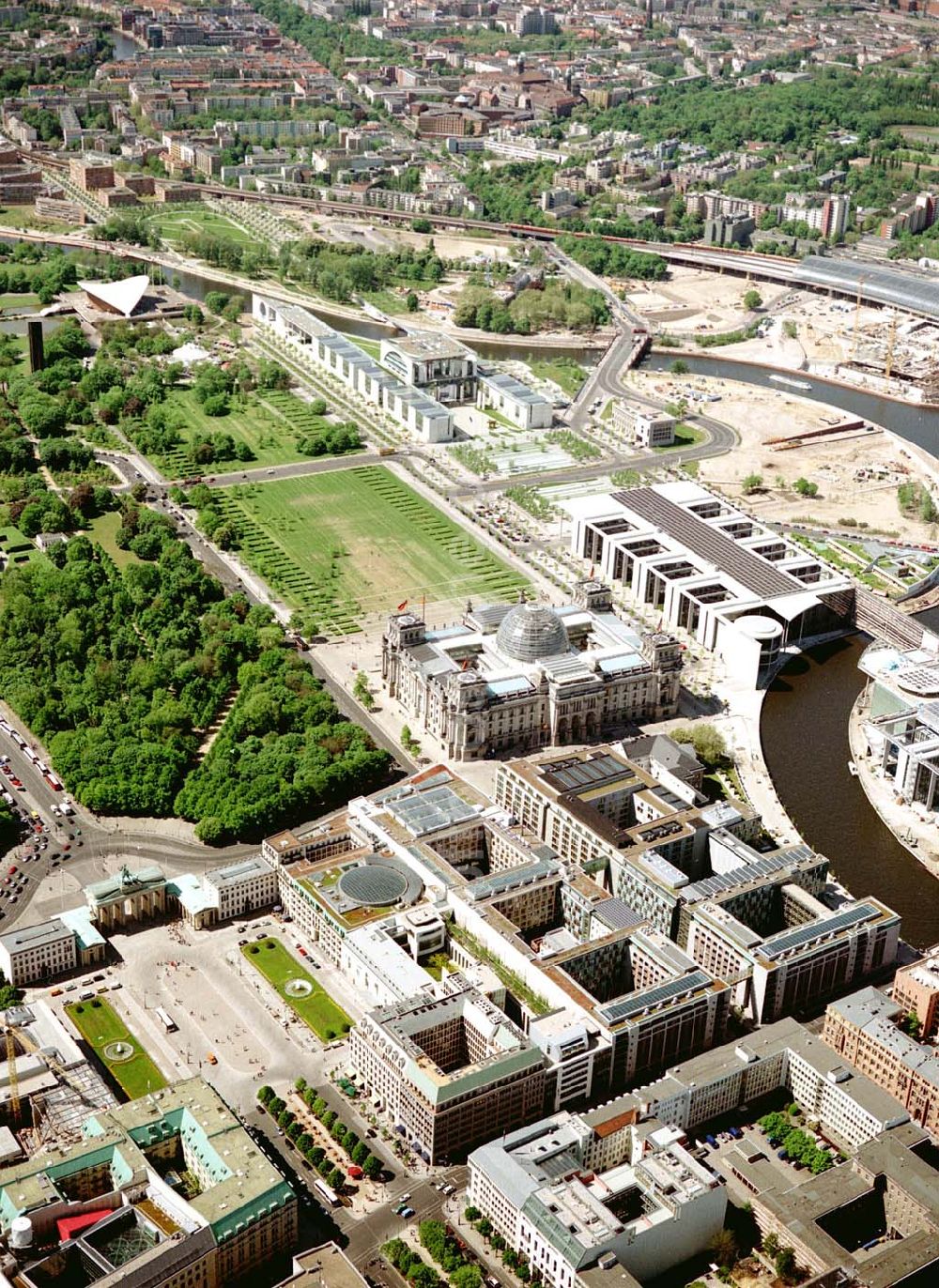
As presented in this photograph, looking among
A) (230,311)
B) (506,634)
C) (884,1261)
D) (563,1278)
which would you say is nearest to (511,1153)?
(563,1278)

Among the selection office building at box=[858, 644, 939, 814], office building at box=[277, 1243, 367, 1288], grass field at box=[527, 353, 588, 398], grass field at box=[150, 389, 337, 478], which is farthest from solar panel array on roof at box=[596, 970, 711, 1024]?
grass field at box=[527, 353, 588, 398]

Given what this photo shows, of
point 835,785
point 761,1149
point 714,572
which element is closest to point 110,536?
point 714,572

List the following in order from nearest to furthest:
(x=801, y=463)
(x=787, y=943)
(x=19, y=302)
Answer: (x=787, y=943) → (x=801, y=463) → (x=19, y=302)

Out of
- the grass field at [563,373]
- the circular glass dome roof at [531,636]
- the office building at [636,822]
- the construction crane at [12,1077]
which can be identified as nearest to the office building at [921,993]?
the office building at [636,822]

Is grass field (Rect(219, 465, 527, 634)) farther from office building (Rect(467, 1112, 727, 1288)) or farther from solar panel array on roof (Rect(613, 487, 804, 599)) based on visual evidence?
office building (Rect(467, 1112, 727, 1288))

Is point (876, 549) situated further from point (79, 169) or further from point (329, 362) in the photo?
point (79, 169)

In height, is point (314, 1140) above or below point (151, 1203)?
below

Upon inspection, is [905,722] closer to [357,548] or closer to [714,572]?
[714,572]

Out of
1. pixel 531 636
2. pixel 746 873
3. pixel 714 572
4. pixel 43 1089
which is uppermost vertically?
pixel 531 636
